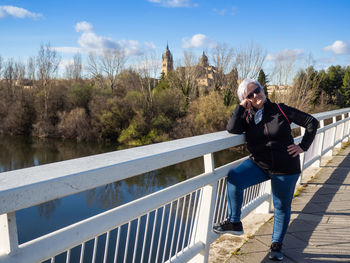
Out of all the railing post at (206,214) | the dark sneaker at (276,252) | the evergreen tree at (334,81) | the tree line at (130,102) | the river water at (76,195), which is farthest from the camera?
the evergreen tree at (334,81)

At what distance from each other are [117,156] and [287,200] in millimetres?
1492

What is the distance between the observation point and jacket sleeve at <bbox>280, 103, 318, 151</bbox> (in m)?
2.17

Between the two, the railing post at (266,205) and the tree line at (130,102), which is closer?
the railing post at (266,205)

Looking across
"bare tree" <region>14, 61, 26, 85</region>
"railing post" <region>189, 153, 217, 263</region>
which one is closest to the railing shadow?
"railing post" <region>189, 153, 217, 263</region>

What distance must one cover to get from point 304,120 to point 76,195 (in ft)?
64.1

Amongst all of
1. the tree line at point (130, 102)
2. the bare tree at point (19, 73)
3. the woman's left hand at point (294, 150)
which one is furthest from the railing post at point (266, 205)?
the bare tree at point (19, 73)

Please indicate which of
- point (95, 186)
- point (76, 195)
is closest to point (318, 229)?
point (95, 186)

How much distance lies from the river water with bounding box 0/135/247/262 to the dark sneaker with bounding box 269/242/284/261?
1407 cm

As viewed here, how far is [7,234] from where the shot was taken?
37.0 inches

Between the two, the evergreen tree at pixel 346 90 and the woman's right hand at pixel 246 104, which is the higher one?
the evergreen tree at pixel 346 90

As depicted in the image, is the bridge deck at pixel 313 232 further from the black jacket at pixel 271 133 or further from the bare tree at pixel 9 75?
the bare tree at pixel 9 75

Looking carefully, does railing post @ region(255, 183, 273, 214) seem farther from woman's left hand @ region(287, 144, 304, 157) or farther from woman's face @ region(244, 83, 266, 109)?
woman's face @ region(244, 83, 266, 109)

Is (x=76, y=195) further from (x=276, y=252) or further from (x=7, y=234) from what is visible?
(x=7, y=234)

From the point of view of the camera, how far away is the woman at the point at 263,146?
2.12 meters
